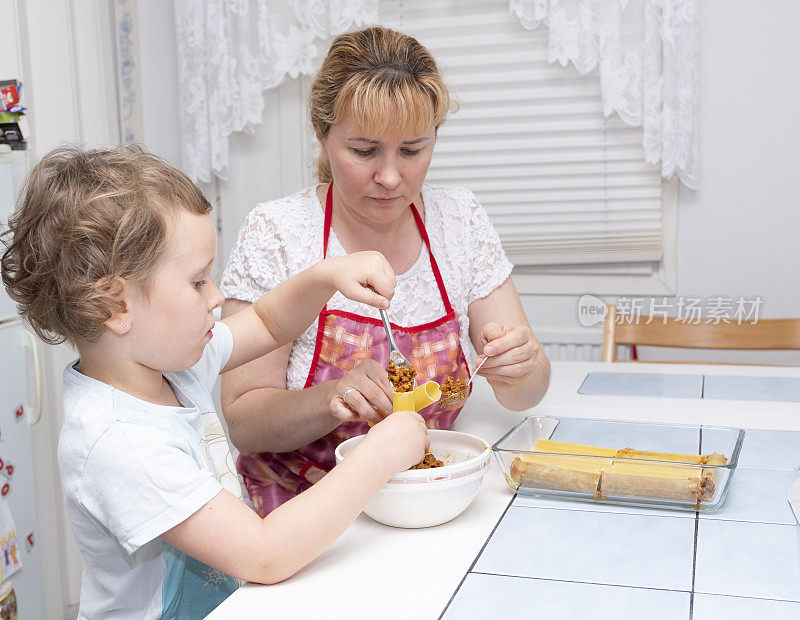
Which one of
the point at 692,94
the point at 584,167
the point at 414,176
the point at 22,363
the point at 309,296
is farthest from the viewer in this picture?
the point at 584,167

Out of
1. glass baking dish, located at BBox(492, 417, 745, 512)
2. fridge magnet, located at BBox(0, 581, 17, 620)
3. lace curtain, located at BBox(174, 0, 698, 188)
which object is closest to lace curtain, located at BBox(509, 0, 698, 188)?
lace curtain, located at BBox(174, 0, 698, 188)

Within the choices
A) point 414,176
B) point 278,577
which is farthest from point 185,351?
point 414,176

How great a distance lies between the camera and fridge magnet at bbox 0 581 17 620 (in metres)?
1.91

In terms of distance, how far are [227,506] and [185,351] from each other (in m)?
0.19

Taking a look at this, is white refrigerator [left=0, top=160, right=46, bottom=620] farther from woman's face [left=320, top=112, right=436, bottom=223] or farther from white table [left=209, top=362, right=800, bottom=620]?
white table [left=209, top=362, right=800, bottom=620]

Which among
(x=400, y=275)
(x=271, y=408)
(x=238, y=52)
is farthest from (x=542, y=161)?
(x=271, y=408)

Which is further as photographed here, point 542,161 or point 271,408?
point 542,161

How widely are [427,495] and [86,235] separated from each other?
1.54 feet

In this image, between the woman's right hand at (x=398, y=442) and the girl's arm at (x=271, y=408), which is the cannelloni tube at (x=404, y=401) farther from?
the girl's arm at (x=271, y=408)

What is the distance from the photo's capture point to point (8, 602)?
76.1 inches

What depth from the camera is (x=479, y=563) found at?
0.90 metres

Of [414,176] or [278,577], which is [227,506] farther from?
[414,176]

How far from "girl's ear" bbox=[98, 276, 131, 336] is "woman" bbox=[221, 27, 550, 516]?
395 millimetres

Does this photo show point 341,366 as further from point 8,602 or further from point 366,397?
point 8,602
